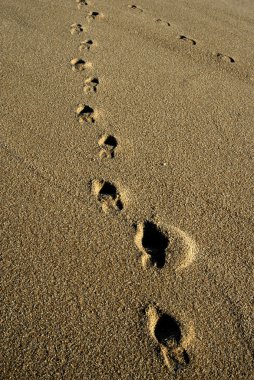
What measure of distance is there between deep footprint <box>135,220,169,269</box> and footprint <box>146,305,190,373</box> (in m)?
0.22

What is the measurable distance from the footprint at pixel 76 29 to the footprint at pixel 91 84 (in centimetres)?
79

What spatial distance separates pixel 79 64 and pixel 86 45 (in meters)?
0.33

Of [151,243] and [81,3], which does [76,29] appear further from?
[151,243]

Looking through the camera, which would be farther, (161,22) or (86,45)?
(161,22)

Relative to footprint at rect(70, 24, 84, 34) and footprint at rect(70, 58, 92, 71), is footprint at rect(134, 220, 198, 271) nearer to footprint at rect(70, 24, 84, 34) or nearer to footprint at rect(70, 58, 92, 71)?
footprint at rect(70, 58, 92, 71)

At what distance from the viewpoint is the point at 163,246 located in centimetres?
182

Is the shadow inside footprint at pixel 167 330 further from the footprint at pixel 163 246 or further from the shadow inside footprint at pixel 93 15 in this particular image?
the shadow inside footprint at pixel 93 15

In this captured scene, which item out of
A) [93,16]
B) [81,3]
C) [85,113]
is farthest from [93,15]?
[85,113]

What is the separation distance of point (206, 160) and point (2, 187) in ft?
3.85

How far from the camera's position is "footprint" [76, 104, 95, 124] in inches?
97.4

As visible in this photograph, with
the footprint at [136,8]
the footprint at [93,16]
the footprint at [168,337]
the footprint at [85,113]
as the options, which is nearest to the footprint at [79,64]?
the footprint at [85,113]

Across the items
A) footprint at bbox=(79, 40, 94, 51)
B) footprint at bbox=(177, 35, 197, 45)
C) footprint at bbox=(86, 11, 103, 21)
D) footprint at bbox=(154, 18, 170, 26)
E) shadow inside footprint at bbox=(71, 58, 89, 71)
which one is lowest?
shadow inside footprint at bbox=(71, 58, 89, 71)

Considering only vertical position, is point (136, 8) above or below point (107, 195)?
above

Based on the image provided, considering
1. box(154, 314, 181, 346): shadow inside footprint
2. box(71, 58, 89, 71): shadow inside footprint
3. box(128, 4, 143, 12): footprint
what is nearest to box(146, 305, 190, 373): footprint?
box(154, 314, 181, 346): shadow inside footprint
